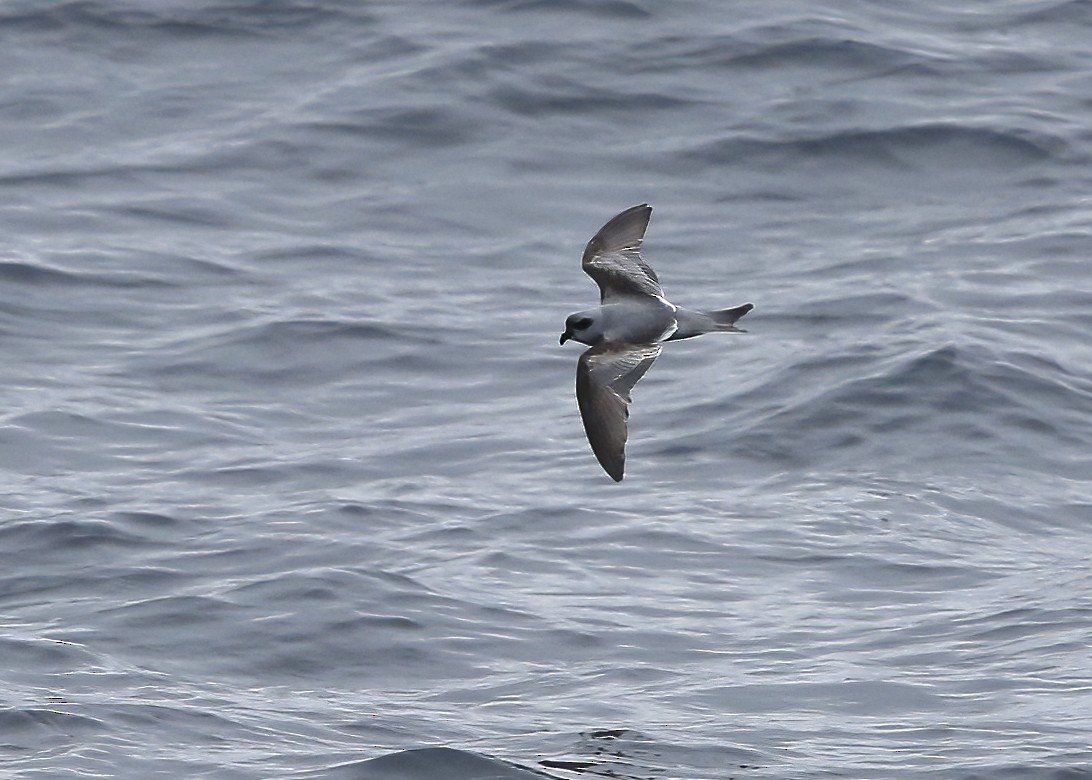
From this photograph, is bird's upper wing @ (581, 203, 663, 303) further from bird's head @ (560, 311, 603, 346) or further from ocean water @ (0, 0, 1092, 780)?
ocean water @ (0, 0, 1092, 780)

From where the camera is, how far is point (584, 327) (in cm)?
914

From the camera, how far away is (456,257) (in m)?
14.7

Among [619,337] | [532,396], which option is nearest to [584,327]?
[619,337]

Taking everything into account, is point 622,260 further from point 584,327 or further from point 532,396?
point 532,396

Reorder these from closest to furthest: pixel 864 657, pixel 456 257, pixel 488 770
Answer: pixel 488 770 < pixel 864 657 < pixel 456 257

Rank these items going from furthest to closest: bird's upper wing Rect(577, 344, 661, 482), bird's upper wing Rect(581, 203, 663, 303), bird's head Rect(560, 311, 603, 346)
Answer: bird's upper wing Rect(581, 203, 663, 303) → bird's head Rect(560, 311, 603, 346) → bird's upper wing Rect(577, 344, 661, 482)

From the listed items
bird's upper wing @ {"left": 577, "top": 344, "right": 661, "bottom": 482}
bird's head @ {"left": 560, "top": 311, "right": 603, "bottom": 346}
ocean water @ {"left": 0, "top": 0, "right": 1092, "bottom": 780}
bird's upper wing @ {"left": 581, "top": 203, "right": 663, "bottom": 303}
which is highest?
bird's upper wing @ {"left": 581, "top": 203, "right": 663, "bottom": 303}

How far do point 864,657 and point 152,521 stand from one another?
3.98 metres

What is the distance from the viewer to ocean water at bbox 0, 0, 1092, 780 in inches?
368

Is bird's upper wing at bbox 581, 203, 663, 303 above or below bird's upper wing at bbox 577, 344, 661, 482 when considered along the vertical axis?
above

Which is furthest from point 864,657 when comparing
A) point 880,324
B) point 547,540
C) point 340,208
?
point 340,208

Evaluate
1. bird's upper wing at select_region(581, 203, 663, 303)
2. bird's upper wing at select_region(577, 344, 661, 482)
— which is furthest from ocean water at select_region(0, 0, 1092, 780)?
bird's upper wing at select_region(581, 203, 663, 303)

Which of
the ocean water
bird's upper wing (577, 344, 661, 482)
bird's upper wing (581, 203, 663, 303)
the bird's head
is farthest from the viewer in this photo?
bird's upper wing (581, 203, 663, 303)

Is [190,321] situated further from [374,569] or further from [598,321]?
[598,321]
